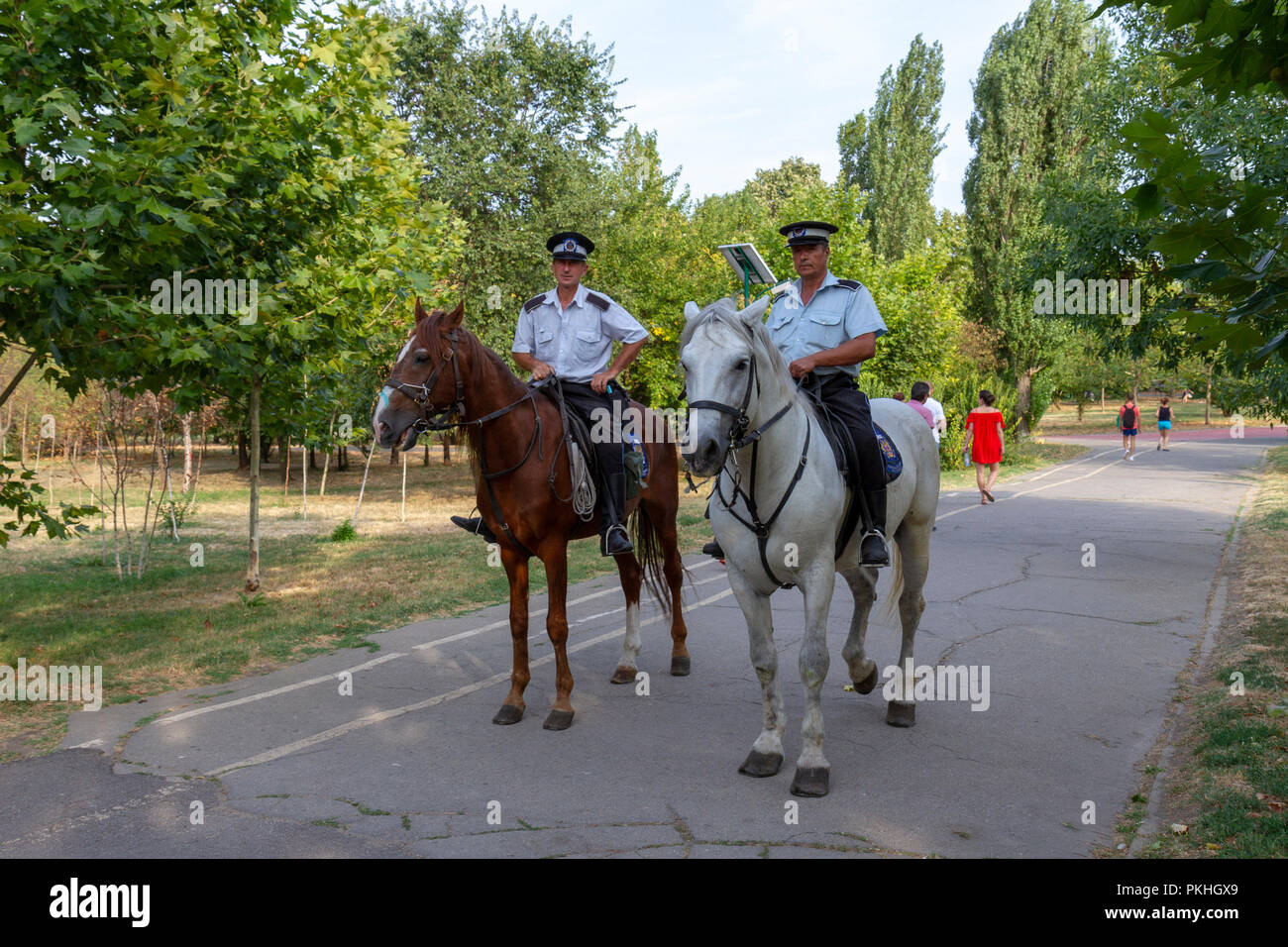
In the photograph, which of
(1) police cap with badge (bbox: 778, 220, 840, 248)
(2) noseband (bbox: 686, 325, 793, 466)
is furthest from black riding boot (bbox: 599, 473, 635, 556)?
(1) police cap with badge (bbox: 778, 220, 840, 248)

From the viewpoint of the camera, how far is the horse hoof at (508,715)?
19.5 ft

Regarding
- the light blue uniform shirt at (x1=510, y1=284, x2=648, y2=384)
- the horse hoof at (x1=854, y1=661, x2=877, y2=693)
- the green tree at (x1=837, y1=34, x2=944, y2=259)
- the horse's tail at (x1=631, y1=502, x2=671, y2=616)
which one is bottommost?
the horse hoof at (x1=854, y1=661, x2=877, y2=693)

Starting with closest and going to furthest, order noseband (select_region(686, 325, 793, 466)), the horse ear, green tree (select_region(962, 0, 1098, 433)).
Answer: noseband (select_region(686, 325, 793, 466)) → the horse ear → green tree (select_region(962, 0, 1098, 433))

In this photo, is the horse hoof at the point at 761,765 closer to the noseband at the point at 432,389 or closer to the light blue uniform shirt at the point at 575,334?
the noseband at the point at 432,389

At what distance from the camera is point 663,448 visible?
24.5 feet

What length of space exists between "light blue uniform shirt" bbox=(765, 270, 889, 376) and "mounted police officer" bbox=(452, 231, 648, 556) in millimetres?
1288

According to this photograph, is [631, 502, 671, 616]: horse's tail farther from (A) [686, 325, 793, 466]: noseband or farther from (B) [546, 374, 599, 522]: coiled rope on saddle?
(A) [686, 325, 793, 466]: noseband

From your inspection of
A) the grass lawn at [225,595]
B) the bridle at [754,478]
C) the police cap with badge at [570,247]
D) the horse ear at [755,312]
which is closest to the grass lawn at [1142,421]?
the grass lawn at [225,595]

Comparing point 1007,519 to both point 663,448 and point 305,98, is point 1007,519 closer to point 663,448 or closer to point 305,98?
point 663,448

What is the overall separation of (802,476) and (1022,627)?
4604mm

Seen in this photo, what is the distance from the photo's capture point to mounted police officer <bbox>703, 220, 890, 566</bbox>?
Answer: 5.33 meters

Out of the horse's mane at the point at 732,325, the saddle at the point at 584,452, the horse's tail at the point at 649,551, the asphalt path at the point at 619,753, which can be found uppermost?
the horse's mane at the point at 732,325

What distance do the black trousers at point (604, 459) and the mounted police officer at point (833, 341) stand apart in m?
0.93
